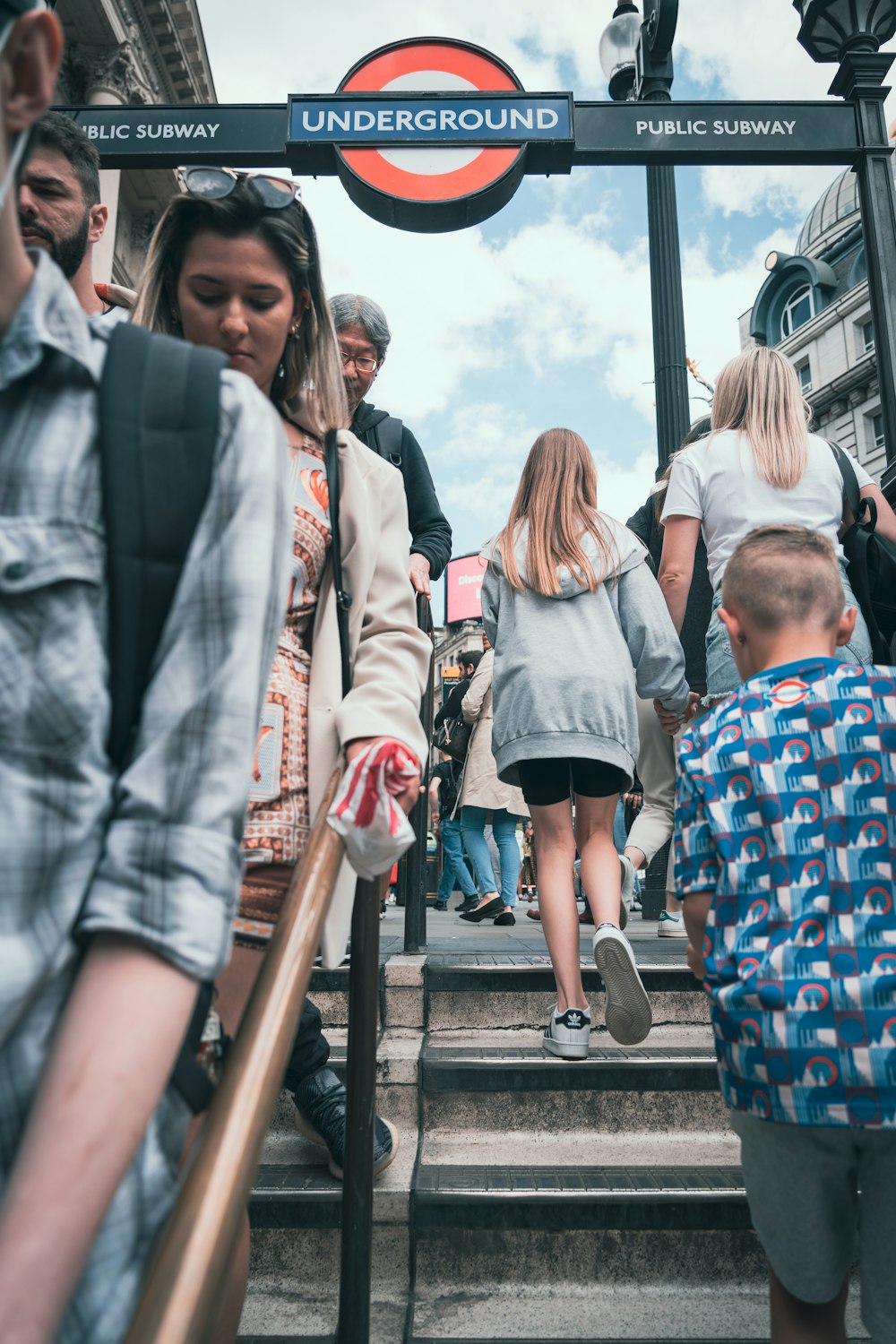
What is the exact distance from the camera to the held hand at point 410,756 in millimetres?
1353

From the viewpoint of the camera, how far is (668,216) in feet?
21.4

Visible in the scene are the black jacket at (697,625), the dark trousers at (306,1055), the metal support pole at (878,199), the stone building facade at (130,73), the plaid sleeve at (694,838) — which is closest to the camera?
the plaid sleeve at (694,838)

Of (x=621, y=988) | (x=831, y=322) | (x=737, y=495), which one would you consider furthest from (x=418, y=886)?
(x=831, y=322)

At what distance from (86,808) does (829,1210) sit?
147cm

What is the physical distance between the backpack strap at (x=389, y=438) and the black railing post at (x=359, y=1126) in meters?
2.08

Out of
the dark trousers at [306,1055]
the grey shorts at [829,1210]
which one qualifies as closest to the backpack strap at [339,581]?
the grey shorts at [829,1210]

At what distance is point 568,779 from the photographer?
327cm

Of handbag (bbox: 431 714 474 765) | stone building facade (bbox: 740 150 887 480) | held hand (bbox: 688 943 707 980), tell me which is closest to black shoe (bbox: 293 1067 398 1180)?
held hand (bbox: 688 943 707 980)

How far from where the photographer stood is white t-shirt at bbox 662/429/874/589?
3045 millimetres

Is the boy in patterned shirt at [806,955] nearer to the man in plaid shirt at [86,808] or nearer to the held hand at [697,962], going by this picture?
the held hand at [697,962]

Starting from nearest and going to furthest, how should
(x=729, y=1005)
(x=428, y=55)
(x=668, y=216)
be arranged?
(x=729, y=1005) < (x=428, y=55) < (x=668, y=216)

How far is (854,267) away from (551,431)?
50.5 metres

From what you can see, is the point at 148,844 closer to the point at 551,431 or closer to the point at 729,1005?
the point at 729,1005

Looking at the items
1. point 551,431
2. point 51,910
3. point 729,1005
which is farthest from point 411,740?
point 551,431
